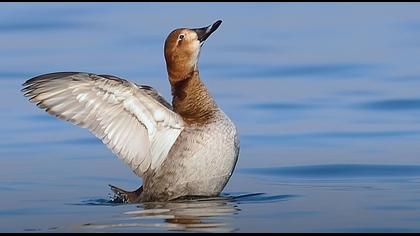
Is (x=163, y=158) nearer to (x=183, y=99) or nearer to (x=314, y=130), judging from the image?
(x=183, y=99)

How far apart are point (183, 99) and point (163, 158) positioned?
0.42 meters

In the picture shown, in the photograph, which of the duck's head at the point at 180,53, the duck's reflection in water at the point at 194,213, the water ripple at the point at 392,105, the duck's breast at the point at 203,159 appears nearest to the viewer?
the duck's reflection in water at the point at 194,213

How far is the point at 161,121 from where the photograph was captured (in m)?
9.94

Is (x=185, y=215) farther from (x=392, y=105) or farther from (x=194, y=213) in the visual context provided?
(x=392, y=105)

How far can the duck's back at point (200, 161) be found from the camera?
971 cm

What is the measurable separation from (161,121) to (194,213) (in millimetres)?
987

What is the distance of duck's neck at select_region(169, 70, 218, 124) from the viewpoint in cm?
996

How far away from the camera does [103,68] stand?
15.7 meters

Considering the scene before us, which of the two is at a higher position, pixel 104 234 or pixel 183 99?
pixel 183 99

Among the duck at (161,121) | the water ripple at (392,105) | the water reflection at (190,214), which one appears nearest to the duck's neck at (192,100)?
the duck at (161,121)

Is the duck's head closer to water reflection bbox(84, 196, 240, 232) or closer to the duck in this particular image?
the duck

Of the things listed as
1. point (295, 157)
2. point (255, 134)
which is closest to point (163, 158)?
point (295, 157)

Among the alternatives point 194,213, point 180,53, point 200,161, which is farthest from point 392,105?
point 194,213

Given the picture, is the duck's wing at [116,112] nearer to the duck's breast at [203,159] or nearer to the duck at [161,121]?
the duck at [161,121]
